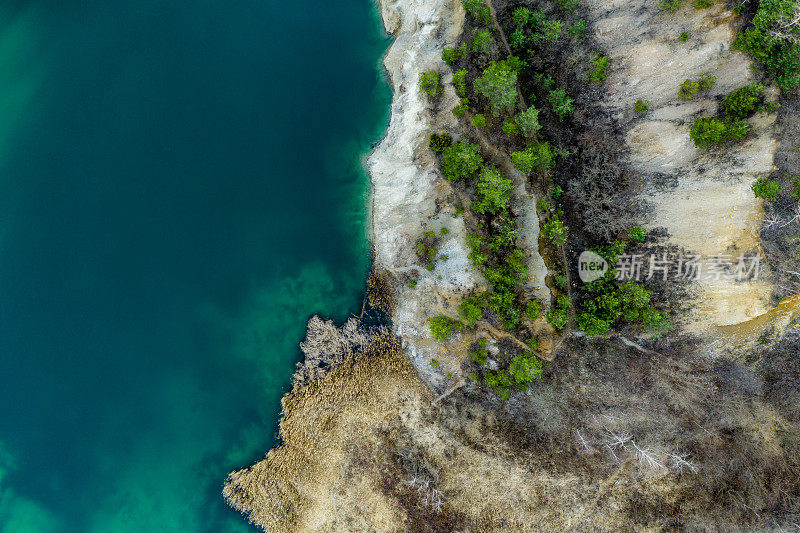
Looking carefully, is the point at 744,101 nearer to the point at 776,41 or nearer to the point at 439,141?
the point at 776,41

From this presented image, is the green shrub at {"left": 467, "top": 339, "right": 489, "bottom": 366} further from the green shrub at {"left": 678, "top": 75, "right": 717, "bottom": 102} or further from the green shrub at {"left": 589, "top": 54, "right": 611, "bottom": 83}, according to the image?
the green shrub at {"left": 678, "top": 75, "right": 717, "bottom": 102}

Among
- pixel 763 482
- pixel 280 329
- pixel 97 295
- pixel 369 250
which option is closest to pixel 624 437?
pixel 763 482

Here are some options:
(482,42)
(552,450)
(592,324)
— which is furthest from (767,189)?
(552,450)

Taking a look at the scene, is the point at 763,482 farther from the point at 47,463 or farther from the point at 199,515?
the point at 47,463

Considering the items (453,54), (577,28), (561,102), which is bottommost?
(561,102)

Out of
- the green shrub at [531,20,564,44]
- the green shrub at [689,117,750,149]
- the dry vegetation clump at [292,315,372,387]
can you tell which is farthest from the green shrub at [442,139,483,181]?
the dry vegetation clump at [292,315,372,387]

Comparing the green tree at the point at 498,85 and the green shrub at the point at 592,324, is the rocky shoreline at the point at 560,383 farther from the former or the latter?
the green tree at the point at 498,85
